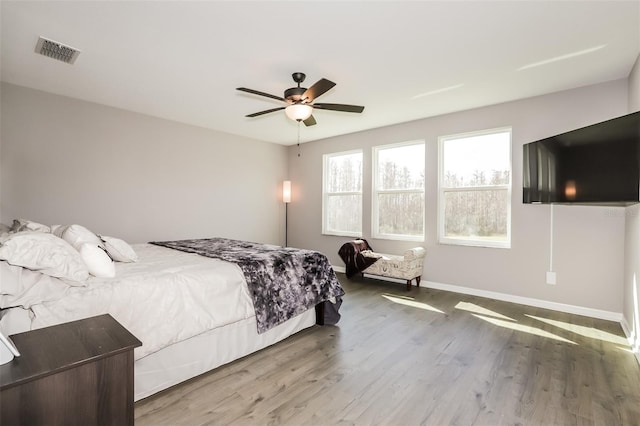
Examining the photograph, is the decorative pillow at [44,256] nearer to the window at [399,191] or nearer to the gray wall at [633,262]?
the gray wall at [633,262]

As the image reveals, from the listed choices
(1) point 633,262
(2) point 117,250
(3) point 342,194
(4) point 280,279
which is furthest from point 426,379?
(3) point 342,194

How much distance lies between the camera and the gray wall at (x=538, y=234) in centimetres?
338

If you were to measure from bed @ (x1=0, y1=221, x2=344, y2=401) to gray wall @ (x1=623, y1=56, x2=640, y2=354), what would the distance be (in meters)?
2.55

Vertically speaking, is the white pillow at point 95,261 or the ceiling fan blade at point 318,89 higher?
the ceiling fan blade at point 318,89

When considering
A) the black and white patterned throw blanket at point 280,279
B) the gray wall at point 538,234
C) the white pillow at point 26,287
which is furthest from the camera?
the gray wall at point 538,234

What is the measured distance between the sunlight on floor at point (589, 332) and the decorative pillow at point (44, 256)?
413 centimetres

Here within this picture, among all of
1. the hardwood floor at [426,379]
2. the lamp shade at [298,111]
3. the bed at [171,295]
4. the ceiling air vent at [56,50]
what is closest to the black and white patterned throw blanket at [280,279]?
the bed at [171,295]

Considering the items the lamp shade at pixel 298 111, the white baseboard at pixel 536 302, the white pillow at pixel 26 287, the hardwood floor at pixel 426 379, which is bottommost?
the hardwood floor at pixel 426 379

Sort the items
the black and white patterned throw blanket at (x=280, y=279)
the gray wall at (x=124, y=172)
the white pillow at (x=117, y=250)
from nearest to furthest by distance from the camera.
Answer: the white pillow at (x=117, y=250) → the black and white patterned throw blanket at (x=280, y=279) → the gray wall at (x=124, y=172)

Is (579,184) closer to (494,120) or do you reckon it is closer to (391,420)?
(494,120)

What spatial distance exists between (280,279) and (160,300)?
0.98 m

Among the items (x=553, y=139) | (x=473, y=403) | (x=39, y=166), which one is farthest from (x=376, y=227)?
(x=39, y=166)

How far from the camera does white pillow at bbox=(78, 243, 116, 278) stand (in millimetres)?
1951

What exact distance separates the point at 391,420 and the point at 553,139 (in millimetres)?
2901
